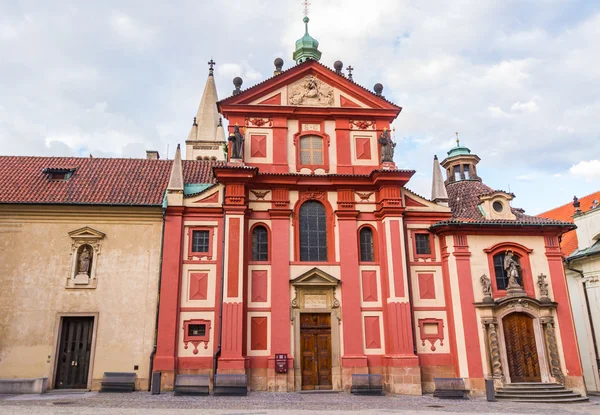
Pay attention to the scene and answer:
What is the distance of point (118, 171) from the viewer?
2403cm

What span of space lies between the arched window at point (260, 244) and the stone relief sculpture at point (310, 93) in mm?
6323

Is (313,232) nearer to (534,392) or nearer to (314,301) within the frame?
(314,301)

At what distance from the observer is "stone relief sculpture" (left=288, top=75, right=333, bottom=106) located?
23.2 meters

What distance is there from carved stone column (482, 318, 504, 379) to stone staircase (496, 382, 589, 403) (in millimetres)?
649

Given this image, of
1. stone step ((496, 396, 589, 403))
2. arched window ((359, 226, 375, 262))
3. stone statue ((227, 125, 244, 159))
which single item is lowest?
stone step ((496, 396, 589, 403))

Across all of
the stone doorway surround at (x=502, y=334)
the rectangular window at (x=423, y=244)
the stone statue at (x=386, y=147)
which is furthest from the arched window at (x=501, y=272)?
the stone statue at (x=386, y=147)

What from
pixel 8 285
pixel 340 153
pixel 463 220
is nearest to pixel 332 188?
pixel 340 153

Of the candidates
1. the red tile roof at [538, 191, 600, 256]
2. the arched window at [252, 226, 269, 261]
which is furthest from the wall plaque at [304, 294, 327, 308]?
the red tile roof at [538, 191, 600, 256]

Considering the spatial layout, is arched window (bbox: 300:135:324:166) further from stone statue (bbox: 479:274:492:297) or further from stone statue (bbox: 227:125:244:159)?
stone statue (bbox: 479:274:492:297)

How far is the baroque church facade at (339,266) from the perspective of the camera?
65.2 ft

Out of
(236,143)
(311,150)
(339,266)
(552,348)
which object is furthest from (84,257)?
(552,348)

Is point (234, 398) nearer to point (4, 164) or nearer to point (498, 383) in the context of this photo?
point (498, 383)

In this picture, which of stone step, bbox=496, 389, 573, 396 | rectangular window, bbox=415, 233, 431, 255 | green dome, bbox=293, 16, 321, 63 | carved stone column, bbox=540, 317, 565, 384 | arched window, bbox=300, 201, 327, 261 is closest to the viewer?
stone step, bbox=496, 389, 573, 396

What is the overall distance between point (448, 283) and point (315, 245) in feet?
19.7
